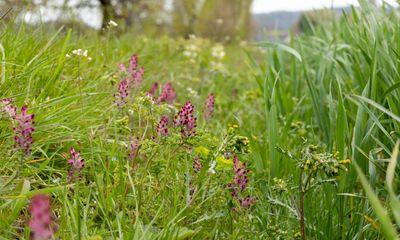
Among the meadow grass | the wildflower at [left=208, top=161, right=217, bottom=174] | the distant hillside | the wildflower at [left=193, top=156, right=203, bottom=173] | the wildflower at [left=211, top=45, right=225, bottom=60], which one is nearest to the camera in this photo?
the meadow grass

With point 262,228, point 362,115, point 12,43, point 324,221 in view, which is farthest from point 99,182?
point 12,43

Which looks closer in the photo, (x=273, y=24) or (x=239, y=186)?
(x=239, y=186)

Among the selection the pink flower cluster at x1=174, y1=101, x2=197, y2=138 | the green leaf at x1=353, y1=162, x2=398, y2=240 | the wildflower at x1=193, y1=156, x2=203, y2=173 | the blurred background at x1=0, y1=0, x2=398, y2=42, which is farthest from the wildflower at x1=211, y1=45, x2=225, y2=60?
the green leaf at x1=353, y1=162, x2=398, y2=240

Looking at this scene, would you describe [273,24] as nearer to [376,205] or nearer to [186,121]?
[186,121]

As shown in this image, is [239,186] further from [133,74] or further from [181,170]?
[133,74]

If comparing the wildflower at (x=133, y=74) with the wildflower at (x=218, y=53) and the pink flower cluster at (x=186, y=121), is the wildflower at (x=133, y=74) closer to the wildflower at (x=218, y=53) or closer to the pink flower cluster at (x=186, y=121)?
the pink flower cluster at (x=186, y=121)

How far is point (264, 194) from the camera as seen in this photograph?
2273 millimetres

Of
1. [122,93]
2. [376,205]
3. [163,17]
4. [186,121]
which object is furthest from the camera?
[163,17]

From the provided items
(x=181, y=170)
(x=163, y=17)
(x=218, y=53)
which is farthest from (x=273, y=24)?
(x=163, y=17)

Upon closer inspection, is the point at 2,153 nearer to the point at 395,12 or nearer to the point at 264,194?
the point at 264,194

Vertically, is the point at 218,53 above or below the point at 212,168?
below

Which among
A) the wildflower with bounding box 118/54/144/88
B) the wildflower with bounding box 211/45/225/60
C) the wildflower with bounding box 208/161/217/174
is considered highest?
the wildflower with bounding box 118/54/144/88

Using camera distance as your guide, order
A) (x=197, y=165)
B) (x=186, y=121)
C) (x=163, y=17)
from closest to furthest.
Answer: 1. (x=186, y=121)
2. (x=197, y=165)
3. (x=163, y=17)

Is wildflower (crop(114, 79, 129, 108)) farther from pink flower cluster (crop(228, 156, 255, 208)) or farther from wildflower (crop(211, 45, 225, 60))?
wildflower (crop(211, 45, 225, 60))
